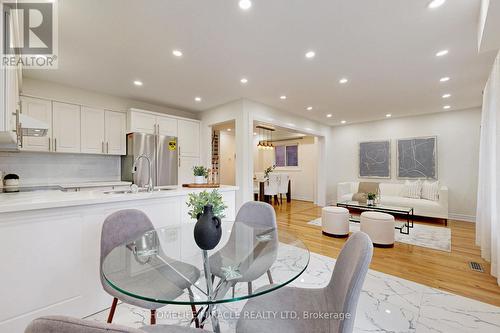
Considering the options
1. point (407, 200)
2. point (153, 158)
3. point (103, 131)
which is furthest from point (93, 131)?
point (407, 200)

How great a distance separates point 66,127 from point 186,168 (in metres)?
2.25

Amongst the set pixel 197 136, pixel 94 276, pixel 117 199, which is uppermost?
pixel 197 136

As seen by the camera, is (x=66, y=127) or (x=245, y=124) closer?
(x=66, y=127)

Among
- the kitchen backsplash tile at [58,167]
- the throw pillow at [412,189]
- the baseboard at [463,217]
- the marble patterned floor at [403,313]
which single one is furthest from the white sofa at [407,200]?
the kitchen backsplash tile at [58,167]

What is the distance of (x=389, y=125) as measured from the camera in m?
6.14

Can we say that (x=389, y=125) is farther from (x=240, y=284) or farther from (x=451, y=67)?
(x=240, y=284)

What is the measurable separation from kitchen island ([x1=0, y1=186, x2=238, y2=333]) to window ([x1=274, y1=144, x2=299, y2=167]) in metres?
6.76

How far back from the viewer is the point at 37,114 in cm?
337

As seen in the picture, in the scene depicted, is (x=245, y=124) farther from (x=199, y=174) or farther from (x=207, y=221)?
(x=207, y=221)

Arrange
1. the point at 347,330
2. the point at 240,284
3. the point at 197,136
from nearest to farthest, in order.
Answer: the point at 347,330 < the point at 240,284 < the point at 197,136

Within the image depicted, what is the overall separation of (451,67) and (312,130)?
3.50 metres

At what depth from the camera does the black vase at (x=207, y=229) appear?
1.36 meters

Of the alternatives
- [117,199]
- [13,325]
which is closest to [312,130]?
[117,199]

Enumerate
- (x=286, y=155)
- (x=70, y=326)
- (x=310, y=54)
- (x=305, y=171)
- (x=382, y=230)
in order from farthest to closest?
1. (x=286, y=155)
2. (x=305, y=171)
3. (x=382, y=230)
4. (x=310, y=54)
5. (x=70, y=326)
